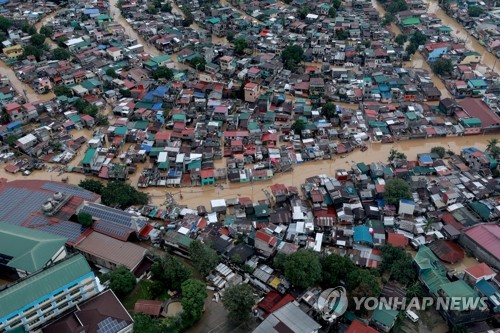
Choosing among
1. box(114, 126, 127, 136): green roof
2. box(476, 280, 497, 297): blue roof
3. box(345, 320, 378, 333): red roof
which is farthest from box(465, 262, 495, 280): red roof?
box(114, 126, 127, 136): green roof

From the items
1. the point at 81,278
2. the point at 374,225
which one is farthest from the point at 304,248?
the point at 81,278

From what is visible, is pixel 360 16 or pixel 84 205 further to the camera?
pixel 360 16

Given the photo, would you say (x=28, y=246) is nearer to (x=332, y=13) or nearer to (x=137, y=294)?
(x=137, y=294)

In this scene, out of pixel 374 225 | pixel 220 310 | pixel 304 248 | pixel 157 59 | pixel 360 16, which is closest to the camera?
pixel 220 310

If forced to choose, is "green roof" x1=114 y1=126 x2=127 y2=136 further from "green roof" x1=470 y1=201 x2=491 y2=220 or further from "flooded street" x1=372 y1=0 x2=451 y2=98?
"flooded street" x1=372 y1=0 x2=451 y2=98

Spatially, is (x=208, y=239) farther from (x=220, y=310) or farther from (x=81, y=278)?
(x=81, y=278)

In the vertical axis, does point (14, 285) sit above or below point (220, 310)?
above

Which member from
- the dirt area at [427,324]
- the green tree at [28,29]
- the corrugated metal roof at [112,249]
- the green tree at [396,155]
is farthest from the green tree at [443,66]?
the green tree at [28,29]

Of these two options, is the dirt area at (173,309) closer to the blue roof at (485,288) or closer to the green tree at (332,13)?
the blue roof at (485,288)
